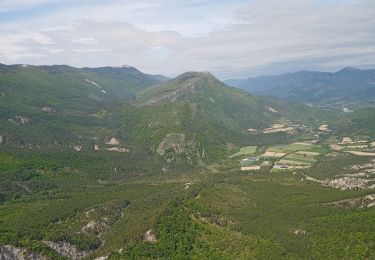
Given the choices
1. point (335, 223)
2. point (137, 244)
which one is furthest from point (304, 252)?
point (137, 244)

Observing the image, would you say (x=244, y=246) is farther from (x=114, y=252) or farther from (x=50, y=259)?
(x=50, y=259)

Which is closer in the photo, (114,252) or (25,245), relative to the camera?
(114,252)

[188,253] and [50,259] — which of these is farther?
[50,259]

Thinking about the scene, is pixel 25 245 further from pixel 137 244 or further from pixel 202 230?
pixel 202 230

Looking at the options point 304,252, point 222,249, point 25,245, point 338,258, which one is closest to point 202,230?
point 222,249

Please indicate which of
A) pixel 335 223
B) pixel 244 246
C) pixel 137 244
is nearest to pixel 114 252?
pixel 137 244

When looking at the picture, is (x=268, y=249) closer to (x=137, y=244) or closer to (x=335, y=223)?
(x=335, y=223)

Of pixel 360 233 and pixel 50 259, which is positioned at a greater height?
pixel 360 233

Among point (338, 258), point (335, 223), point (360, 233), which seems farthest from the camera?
point (335, 223)

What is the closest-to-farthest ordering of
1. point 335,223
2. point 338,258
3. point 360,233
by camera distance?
point 338,258 → point 360,233 → point 335,223
